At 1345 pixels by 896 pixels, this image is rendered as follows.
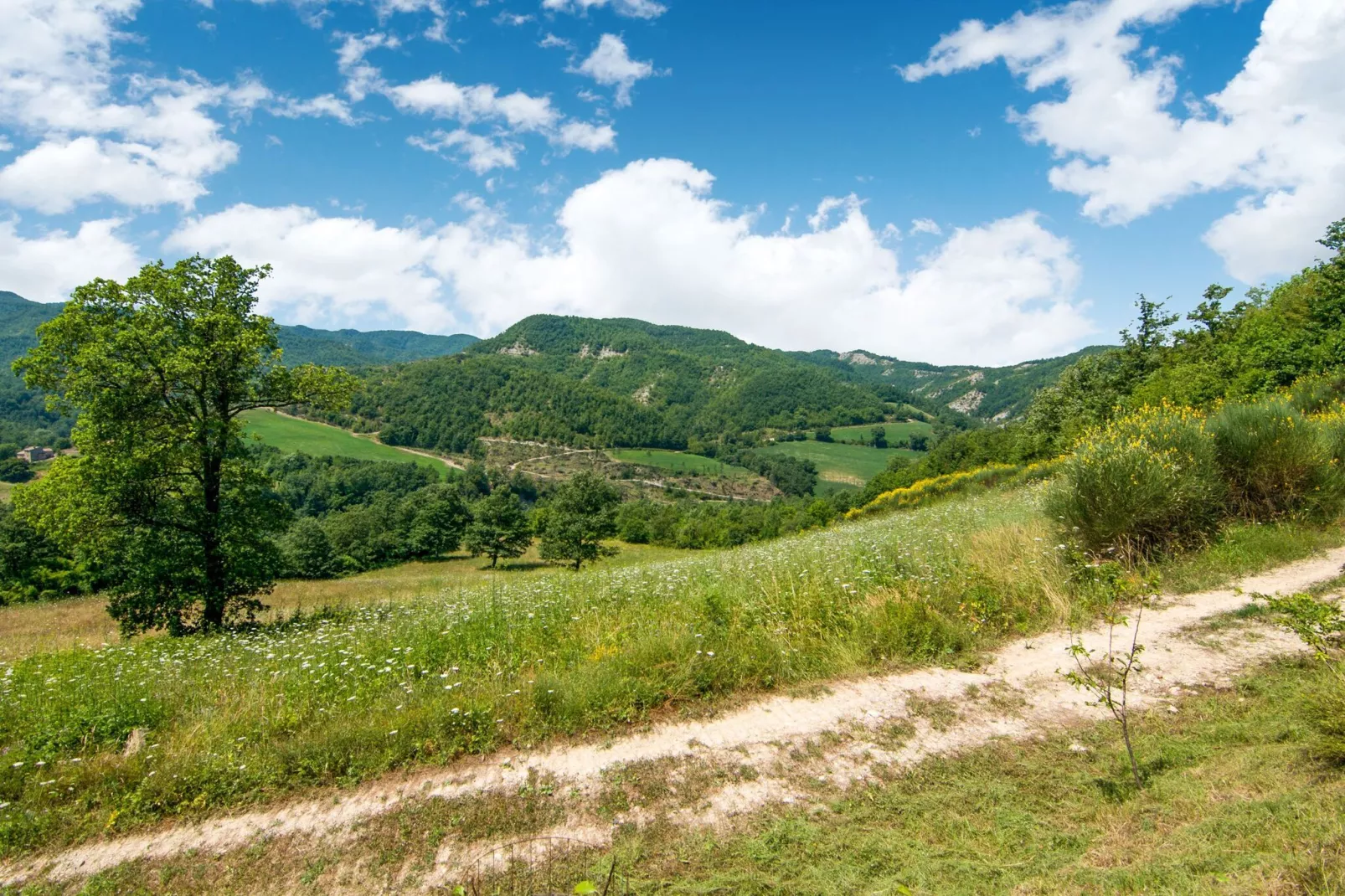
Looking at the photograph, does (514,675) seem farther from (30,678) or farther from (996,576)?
(996,576)

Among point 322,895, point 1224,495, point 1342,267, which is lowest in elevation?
point 322,895

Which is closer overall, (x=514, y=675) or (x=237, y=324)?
(x=514, y=675)

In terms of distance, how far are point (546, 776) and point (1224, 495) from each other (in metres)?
12.2

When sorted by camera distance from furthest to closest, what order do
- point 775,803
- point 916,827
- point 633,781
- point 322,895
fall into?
point 633,781 < point 775,803 < point 916,827 < point 322,895

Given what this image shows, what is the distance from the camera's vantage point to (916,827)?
156 inches

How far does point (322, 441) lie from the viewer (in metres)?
132

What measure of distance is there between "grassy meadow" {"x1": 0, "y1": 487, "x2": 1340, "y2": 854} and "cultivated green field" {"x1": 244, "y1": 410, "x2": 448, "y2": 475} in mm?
128682

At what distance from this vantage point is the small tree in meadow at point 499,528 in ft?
213

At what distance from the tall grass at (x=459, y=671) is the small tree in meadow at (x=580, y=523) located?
42.0 m

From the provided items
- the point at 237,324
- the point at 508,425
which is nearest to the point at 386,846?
the point at 237,324

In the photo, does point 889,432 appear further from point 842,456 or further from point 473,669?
point 473,669

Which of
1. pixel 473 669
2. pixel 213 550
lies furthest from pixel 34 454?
pixel 473 669

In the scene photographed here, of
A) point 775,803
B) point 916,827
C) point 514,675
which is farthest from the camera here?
point 514,675

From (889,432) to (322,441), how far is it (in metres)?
151
